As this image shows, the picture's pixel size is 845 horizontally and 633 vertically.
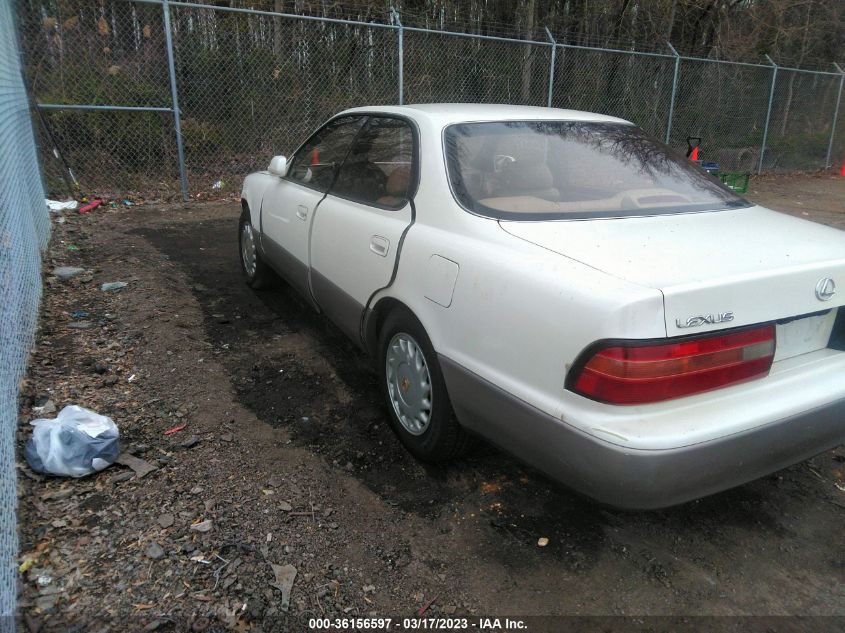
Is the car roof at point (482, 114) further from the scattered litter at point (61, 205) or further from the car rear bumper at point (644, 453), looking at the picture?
the scattered litter at point (61, 205)

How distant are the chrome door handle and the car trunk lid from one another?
0.70 m

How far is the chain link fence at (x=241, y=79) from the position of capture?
8.63 m

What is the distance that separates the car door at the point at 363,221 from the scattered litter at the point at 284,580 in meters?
1.34

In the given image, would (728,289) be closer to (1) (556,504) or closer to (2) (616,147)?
(1) (556,504)

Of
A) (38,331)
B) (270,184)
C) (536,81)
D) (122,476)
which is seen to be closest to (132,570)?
(122,476)

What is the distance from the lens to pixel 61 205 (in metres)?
8.16

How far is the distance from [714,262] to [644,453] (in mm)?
726

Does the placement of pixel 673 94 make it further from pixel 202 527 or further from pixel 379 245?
pixel 202 527

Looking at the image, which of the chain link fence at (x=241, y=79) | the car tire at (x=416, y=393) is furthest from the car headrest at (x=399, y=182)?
the chain link fence at (x=241, y=79)

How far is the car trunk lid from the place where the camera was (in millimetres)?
1966

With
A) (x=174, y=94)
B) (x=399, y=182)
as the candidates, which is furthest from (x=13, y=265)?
(x=174, y=94)

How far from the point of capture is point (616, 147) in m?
3.25

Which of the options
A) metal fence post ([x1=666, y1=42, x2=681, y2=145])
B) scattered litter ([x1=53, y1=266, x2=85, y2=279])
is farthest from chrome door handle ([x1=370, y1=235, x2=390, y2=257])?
metal fence post ([x1=666, y1=42, x2=681, y2=145])

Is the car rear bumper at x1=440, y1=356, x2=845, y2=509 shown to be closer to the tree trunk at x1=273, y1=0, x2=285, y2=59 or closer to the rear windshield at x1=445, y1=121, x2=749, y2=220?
the rear windshield at x1=445, y1=121, x2=749, y2=220
